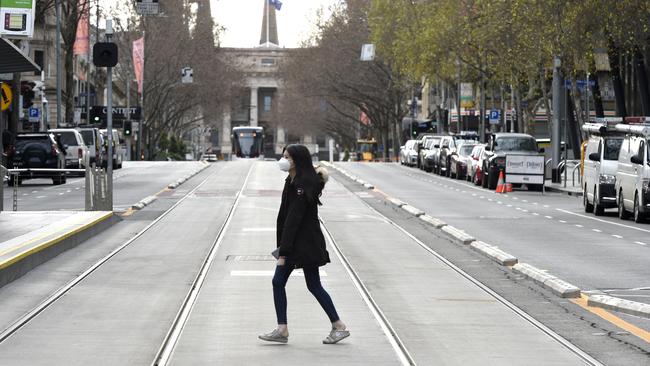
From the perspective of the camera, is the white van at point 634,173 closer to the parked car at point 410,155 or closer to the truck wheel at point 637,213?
the truck wheel at point 637,213

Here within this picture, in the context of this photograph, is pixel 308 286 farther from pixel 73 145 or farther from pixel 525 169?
pixel 73 145

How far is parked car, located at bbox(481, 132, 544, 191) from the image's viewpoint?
53375 mm

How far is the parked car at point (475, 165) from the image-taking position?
57.3 metres

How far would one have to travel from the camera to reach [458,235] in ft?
90.4

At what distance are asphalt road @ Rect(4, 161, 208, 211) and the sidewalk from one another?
575cm

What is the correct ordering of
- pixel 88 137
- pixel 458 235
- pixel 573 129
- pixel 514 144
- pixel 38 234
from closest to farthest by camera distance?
1. pixel 38 234
2. pixel 458 235
3. pixel 514 144
4. pixel 88 137
5. pixel 573 129

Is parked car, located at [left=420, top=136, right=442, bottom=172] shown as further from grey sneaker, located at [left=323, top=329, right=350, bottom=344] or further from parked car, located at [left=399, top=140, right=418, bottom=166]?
grey sneaker, located at [left=323, top=329, right=350, bottom=344]

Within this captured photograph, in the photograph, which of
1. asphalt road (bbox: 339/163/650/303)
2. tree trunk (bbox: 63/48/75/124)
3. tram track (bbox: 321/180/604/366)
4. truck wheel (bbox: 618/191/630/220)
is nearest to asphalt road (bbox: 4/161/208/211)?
asphalt road (bbox: 339/163/650/303)

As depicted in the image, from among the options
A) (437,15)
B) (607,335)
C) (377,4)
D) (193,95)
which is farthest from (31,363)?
(193,95)

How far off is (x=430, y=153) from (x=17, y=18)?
114 feet

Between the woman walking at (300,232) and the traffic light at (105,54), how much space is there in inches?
762

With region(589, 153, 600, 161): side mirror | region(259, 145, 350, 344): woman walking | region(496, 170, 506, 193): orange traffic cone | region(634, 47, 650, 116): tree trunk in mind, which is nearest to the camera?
region(259, 145, 350, 344): woman walking

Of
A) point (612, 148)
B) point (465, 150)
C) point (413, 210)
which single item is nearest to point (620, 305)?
point (413, 210)

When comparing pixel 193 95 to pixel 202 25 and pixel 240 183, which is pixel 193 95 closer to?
pixel 202 25
